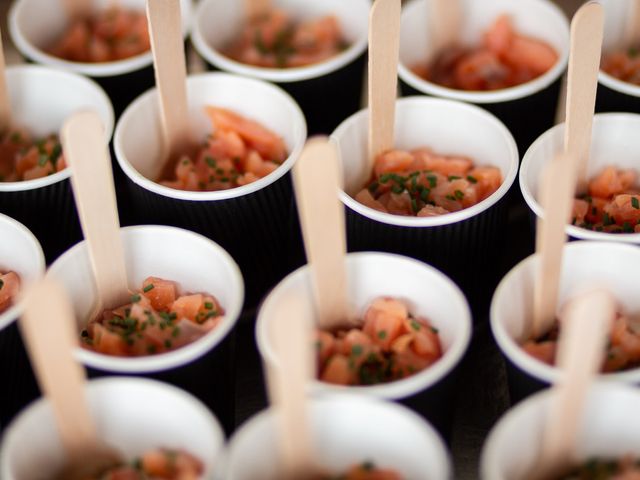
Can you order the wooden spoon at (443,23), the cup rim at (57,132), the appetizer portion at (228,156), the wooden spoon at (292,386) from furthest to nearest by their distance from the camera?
1. the wooden spoon at (443,23)
2. the appetizer portion at (228,156)
3. the cup rim at (57,132)
4. the wooden spoon at (292,386)

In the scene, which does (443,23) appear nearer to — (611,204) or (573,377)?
(611,204)

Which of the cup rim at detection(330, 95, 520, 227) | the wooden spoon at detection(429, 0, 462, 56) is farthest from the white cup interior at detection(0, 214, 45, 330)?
the wooden spoon at detection(429, 0, 462, 56)

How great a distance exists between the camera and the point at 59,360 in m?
1.10

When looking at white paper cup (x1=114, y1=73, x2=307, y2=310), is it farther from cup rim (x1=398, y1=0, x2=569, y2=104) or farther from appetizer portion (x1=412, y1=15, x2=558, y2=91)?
appetizer portion (x1=412, y1=15, x2=558, y2=91)

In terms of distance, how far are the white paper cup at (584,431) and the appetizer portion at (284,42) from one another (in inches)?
40.1

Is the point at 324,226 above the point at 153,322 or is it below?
above

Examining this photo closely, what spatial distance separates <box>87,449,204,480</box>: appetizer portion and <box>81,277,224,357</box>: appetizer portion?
0.20 metres

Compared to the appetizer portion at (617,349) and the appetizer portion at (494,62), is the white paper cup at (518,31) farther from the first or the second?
the appetizer portion at (617,349)

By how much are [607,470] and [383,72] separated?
0.70 metres

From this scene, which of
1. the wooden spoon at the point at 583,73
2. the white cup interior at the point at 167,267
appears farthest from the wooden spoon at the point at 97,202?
the wooden spoon at the point at 583,73

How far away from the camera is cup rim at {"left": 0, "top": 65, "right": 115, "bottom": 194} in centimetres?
157

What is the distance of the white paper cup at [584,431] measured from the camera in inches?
45.1

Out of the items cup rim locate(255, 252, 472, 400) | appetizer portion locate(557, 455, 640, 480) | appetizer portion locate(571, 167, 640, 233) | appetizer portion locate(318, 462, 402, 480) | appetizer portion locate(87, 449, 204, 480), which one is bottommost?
appetizer portion locate(557, 455, 640, 480)

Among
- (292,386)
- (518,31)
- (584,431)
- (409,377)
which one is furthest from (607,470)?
(518,31)
